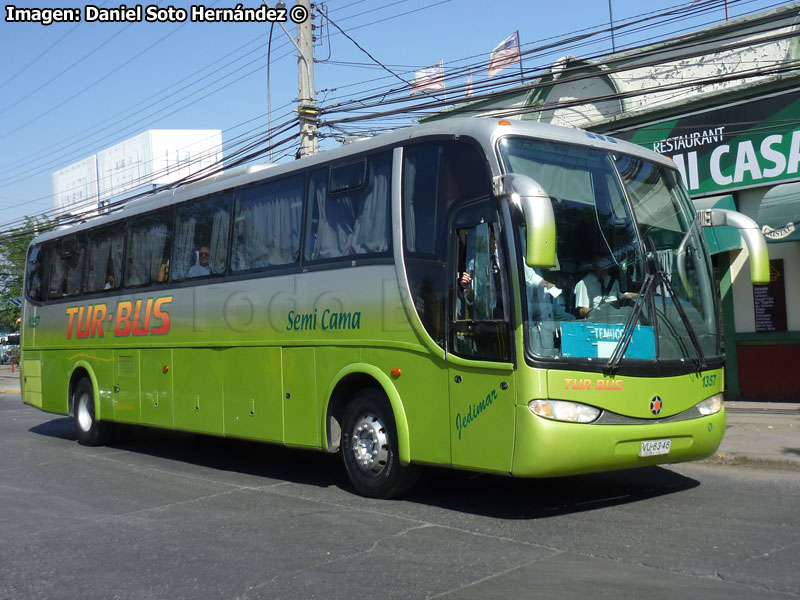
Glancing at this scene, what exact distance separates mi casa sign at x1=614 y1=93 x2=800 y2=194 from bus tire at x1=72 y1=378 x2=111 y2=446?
10.5 meters

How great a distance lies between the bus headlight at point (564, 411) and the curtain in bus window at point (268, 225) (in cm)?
360

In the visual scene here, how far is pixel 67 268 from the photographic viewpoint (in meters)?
14.5

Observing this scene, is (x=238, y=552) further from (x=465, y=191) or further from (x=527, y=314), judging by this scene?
(x=465, y=191)

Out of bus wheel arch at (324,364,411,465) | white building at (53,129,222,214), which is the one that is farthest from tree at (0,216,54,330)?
bus wheel arch at (324,364,411,465)

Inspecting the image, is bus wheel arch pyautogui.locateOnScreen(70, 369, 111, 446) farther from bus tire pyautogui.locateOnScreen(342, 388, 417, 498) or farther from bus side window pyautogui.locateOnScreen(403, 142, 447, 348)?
bus side window pyautogui.locateOnScreen(403, 142, 447, 348)

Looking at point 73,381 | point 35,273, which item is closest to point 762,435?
point 73,381

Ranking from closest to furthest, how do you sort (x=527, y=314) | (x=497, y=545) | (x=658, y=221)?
(x=497, y=545) → (x=527, y=314) → (x=658, y=221)

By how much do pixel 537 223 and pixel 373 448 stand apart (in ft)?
10.3

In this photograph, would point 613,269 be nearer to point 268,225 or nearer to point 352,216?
point 352,216

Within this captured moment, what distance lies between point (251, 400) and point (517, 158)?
448 cm

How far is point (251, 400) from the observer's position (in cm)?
1001

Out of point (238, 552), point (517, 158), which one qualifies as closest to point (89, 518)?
point (238, 552)

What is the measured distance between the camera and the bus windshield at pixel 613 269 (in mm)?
6961

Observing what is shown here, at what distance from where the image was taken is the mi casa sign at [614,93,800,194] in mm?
13750
